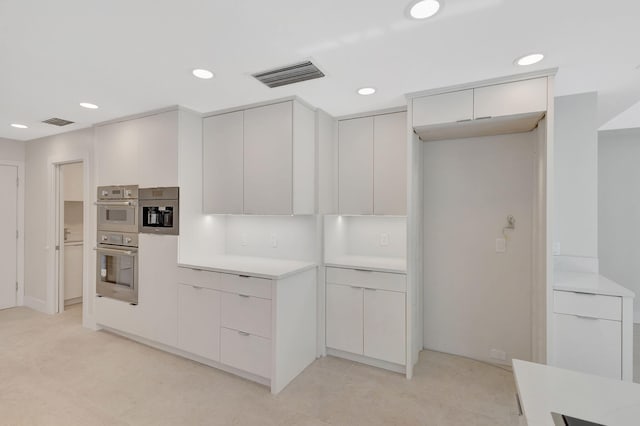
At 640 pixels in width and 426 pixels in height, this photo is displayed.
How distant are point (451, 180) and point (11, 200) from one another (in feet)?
19.8

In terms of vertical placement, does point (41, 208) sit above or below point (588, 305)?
above

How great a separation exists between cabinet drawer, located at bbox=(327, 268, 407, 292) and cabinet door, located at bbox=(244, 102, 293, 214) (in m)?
0.82

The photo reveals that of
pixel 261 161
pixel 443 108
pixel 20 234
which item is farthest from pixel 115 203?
pixel 443 108

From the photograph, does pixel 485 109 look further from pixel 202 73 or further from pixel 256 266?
pixel 256 266

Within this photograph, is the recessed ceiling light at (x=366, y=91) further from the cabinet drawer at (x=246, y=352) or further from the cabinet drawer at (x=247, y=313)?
the cabinet drawer at (x=246, y=352)

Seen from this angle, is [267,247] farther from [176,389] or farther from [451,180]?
[451,180]

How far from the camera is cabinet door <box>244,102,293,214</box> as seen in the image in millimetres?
2807

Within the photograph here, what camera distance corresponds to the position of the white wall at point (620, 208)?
4.12 metres

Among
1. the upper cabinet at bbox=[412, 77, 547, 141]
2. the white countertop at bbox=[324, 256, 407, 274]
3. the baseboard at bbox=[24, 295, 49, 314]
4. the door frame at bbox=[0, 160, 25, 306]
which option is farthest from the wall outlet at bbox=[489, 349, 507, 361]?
the door frame at bbox=[0, 160, 25, 306]

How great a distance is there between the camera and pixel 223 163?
10.4ft

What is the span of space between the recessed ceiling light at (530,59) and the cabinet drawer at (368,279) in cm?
181

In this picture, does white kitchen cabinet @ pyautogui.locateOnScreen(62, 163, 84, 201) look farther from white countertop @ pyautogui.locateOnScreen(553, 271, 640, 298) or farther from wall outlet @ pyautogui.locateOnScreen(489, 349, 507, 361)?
white countertop @ pyautogui.locateOnScreen(553, 271, 640, 298)

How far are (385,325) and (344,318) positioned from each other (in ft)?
1.34

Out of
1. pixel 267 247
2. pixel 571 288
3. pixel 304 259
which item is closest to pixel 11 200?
pixel 267 247
